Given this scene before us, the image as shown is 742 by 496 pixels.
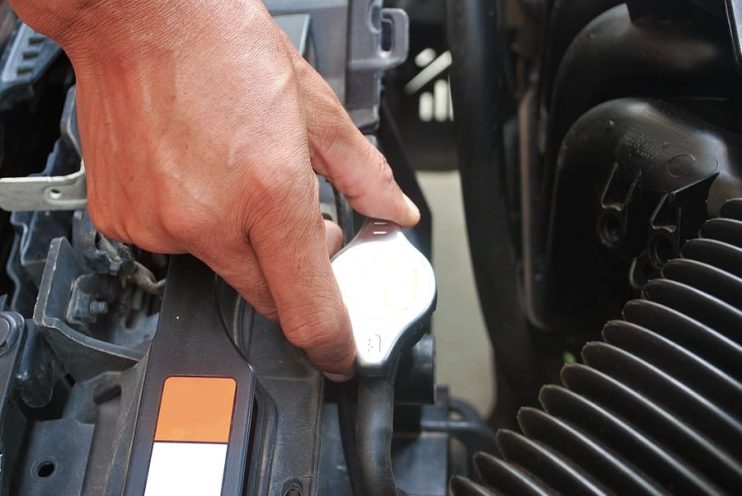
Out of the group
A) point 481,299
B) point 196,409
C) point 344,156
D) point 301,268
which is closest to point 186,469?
point 196,409

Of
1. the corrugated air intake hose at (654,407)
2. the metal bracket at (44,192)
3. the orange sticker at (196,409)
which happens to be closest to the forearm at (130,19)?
the metal bracket at (44,192)

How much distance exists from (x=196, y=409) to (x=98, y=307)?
181 millimetres

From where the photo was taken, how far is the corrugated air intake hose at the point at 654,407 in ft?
1.64

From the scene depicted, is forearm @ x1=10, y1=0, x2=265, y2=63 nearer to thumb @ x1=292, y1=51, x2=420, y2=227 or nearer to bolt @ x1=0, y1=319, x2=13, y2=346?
thumb @ x1=292, y1=51, x2=420, y2=227

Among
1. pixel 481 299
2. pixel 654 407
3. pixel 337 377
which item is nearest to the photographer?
pixel 654 407

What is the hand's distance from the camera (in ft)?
1.89

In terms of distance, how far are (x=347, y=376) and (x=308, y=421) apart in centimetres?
5

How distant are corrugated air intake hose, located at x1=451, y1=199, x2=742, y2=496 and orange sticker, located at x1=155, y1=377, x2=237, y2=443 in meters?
0.19

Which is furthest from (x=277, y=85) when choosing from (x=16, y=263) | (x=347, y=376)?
(x=16, y=263)

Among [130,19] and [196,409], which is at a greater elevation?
[130,19]

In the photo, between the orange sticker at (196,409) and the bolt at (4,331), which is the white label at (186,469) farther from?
the bolt at (4,331)

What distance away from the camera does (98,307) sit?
0.71 metres

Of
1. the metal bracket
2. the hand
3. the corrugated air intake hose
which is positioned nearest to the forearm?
the hand

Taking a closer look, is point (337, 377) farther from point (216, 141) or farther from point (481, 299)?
point (481, 299)
